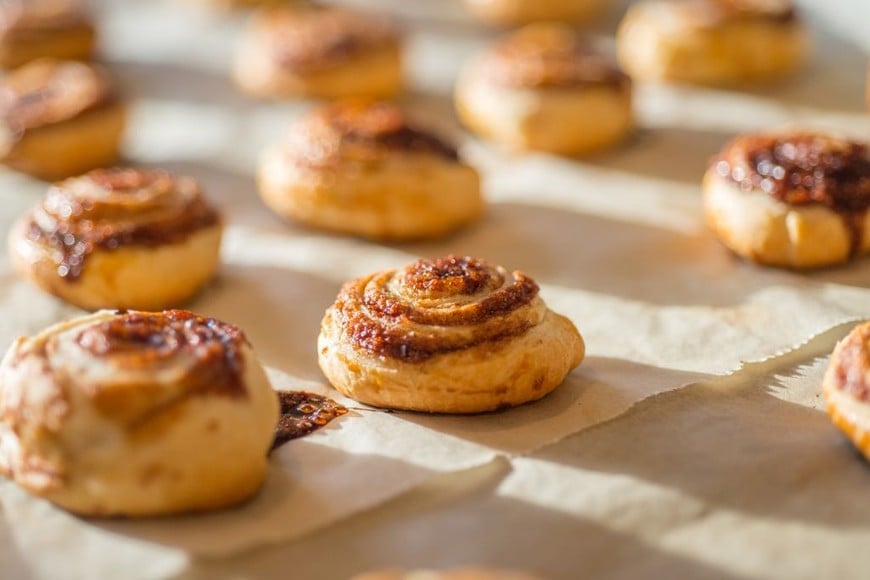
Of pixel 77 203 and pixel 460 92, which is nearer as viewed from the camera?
pixel 77 203

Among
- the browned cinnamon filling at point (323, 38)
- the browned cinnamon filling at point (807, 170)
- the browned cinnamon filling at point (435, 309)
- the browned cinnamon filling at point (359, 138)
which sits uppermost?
the browned cinnamon filling at point (323, 38)

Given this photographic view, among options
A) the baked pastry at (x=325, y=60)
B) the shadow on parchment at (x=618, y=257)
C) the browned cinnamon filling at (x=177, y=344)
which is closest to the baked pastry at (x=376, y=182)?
the shadow on parchment at (x=618, y=257)

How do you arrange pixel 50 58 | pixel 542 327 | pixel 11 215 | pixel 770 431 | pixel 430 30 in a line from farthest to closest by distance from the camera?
pixel 430 30 < pixel 50 58 < pixel 11 215 < pixel 542 327 < pixel 770 431

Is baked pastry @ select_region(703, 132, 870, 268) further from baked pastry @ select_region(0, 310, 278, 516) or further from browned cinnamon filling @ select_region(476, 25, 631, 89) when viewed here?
baked pastry @ select_region(0, 310, 278, 516)

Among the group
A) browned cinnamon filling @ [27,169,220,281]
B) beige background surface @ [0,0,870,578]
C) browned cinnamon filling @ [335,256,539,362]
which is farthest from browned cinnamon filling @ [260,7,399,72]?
browned cinnamon filling @ [335,256,539,362]

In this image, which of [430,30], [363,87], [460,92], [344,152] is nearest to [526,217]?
[344,152]

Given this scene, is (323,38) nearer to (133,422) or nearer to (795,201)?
(795,201)

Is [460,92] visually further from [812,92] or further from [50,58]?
[50,58]

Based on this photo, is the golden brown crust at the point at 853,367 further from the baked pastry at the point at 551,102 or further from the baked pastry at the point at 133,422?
the baked pastry at the point at 551,102
